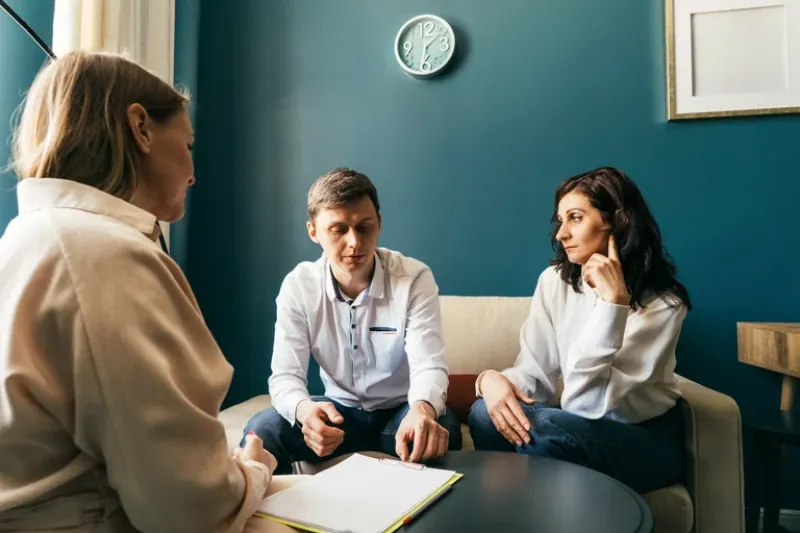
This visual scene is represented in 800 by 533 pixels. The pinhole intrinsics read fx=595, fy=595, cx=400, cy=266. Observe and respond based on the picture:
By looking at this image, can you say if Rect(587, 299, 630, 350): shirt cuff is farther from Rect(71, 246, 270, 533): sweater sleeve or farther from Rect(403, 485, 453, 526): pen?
Rect(71, 246, 270, 533): sweater sleeve

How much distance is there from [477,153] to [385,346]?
3.42ft

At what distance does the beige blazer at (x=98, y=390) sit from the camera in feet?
1.86

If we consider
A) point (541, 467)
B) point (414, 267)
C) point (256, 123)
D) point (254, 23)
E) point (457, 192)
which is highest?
point (254, 23)

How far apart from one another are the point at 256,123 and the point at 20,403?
214 cm

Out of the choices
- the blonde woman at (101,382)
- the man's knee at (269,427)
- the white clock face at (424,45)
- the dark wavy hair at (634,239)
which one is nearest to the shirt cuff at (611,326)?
the dark wavy hair at (634,239)

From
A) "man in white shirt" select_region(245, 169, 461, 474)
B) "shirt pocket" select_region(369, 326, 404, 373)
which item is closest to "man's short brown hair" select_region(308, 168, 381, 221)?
"man in white shirt" select_region(245, 169, 461, 474)

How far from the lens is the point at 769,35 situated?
2.12 m

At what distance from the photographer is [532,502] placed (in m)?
0.91

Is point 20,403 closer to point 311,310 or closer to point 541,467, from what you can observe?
point 541,467

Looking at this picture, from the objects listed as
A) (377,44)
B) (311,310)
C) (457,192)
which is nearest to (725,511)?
(311,310)

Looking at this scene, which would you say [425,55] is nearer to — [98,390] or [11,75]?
[11,75]

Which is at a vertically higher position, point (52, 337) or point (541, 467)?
point (52, 337)

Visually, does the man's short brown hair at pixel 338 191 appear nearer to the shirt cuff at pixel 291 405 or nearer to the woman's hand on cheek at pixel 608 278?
the shirt cuff at pixel 291 405

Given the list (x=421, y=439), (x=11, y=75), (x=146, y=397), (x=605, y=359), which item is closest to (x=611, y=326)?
(x=605, y=359)
